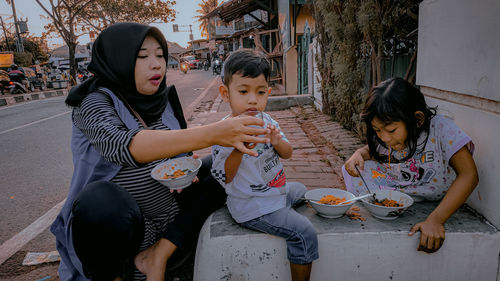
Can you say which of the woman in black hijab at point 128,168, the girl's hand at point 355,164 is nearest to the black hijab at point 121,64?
the woman in black hijab at point 128,168

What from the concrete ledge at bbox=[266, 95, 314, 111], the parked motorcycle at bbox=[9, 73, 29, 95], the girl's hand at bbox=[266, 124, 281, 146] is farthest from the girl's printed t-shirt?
the parked motorcycle at bbox=[9, 73, 29, 95]

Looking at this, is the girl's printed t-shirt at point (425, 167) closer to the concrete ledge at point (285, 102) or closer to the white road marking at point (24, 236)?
the white road marking at point (24, 236)

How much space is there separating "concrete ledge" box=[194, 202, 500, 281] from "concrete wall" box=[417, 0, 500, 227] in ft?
0.66

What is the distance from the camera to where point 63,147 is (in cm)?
555

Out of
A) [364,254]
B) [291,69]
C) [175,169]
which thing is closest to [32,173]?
[175,169]

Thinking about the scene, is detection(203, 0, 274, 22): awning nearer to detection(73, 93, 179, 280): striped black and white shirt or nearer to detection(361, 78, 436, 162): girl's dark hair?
detection(361, 78, 436, 162): girl's dark hair

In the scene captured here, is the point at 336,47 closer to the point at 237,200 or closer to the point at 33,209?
the point at 237,200

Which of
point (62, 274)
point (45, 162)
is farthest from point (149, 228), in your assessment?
point (45, 162)

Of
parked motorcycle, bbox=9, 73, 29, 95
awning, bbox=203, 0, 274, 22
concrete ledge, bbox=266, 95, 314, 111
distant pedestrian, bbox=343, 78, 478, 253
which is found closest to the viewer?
distant pedestrian, bbox=343, 78, 478, 253

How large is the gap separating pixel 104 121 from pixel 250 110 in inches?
30.7

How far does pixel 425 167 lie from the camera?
193cm

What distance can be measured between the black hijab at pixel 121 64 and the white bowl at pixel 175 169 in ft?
1.17

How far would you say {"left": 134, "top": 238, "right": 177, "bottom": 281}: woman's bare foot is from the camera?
177 centimetres

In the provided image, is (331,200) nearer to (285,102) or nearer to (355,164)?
(355,164)
